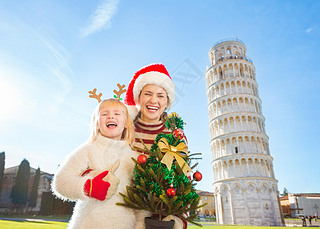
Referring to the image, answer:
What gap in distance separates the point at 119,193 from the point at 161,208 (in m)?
0.42

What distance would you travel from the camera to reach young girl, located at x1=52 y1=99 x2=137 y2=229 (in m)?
1.96

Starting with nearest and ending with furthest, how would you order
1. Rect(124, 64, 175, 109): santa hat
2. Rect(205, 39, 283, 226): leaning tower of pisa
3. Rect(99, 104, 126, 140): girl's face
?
1. Rect(99, 104, 126, 140): girl's face
2. Rect(124, 64, 175, 109): santa hat
3. Rect(205, 39, 283, 226): leaning tower of pisa

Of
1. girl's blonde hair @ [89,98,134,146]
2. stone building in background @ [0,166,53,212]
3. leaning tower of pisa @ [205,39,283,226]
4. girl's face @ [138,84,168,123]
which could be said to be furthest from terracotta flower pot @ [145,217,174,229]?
stone building in background @ [0,166,53,212]

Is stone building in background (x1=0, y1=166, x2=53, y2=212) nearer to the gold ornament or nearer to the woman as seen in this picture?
the woman

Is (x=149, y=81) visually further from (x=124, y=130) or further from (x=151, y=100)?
(x=124, y=130)

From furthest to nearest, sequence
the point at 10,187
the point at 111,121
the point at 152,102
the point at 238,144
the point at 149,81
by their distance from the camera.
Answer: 1. the point at 10,187
2. the point at 238,144
3. the point at 149,81
4. the point at 152,102
5. the point at 111,121

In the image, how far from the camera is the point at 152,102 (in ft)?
9.65

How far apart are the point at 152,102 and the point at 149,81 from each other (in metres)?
0.34

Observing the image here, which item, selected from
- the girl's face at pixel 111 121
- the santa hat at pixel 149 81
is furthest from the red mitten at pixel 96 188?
the santa hat at pixel 149 81

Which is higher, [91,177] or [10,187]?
[10,187]

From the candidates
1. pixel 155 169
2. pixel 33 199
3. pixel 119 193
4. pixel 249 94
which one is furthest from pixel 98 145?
pixel 33 199

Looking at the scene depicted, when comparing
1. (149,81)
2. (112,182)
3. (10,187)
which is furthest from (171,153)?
(10,187)

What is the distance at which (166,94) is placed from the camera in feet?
10.4

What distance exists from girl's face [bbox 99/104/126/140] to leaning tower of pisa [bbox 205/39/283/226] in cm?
2973
